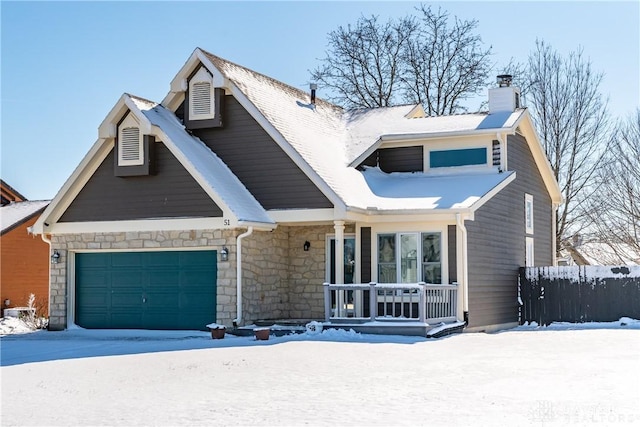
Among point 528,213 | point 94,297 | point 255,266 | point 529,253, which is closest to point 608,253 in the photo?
point 529,253

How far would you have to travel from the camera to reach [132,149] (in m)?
20.7

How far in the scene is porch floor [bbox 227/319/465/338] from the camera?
18484 mm

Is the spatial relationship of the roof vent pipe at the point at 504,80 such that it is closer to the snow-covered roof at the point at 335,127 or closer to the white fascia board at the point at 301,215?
the snow-covered roof at the point at 335,127

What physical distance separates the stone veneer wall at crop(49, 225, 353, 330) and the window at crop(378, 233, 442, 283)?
4.11 ft

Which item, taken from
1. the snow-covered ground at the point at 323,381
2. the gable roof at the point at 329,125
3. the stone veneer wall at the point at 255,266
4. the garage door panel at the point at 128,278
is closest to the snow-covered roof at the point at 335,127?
the gable roof at the point at 329,125

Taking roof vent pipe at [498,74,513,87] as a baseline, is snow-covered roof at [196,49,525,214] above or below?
below

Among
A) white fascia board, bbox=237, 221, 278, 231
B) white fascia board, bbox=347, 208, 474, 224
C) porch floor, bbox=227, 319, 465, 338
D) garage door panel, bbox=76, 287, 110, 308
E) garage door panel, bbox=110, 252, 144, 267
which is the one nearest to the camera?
porch floor, bbox=227, 319, 465, 338

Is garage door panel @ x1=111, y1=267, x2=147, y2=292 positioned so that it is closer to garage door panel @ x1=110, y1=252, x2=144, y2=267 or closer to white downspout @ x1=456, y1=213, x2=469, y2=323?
garage door panel @ x1=110, y1=252, x2=144, y2=267

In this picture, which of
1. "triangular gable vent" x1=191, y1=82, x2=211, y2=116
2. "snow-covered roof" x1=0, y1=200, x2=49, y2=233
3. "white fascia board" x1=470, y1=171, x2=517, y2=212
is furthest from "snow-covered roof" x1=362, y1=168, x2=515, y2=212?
"snow-covered roof" x1=0, y1=200, x2=49, y2=233

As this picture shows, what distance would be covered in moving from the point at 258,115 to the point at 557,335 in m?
8.65

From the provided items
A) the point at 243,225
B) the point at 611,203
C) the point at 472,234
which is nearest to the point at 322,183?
the point at 243,225

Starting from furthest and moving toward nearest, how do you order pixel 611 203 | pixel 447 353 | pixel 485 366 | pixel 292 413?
pixel 611 203 → pixel 447 353 → pixel 485 366 → pixel 292 413

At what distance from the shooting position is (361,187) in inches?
877

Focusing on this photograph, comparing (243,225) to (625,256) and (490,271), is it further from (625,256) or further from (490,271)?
(625,256)
